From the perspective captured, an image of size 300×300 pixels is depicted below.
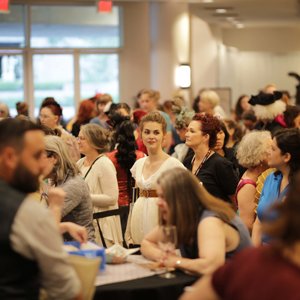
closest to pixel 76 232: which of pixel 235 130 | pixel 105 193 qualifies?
pixel 105 193

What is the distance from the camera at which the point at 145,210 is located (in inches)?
219

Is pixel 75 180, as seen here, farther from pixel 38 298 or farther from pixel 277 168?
pixel 38 298

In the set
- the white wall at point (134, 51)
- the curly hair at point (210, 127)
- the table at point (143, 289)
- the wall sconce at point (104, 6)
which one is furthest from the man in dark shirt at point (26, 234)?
the white wall at point (134, 51)

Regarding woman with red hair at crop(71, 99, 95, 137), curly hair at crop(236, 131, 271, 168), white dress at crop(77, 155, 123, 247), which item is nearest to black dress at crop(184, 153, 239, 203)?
curly hair at crop(236, 131, 271, 168)

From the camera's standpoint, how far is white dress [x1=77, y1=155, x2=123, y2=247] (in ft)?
19.3

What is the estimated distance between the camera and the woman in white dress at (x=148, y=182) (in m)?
5.55

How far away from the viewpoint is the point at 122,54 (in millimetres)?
16172

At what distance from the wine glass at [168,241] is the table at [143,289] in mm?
105

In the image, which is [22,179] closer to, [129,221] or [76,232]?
[76,232]

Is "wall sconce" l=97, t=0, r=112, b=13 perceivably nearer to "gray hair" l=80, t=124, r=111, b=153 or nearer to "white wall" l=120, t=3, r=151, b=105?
"white wall" l=120, t=3, r=151, b=105

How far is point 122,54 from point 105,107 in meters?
7.37

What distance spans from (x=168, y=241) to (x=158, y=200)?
0.80 feet

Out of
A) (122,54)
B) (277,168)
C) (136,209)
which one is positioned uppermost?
(122,54)

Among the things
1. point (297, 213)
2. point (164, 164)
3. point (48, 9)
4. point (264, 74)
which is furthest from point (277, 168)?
point (264, 74)
